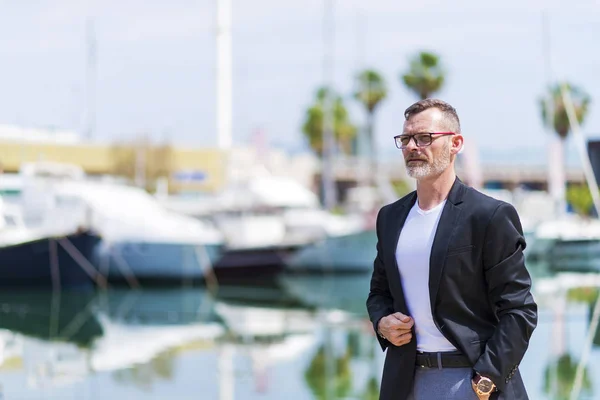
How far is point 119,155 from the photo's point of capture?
54594 mm

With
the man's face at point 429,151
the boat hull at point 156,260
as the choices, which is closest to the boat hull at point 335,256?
the boat hull at point 156,260

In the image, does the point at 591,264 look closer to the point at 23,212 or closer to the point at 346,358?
the point at 23,212

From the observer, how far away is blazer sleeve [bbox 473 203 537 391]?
11.0 ft

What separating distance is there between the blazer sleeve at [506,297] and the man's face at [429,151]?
0.90 feet

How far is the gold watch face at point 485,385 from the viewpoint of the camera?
337cm

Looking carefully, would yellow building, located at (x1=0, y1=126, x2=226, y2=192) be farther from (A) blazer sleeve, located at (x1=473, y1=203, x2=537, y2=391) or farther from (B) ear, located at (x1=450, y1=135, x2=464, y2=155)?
(A) blazer sleeve, located at (x1=473, y1=203, x2=537, y2=391)

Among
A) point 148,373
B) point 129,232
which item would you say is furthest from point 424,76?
point 148,373

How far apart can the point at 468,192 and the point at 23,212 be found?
3061 centimetres

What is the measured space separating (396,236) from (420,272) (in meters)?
0.18

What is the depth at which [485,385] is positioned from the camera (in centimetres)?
337

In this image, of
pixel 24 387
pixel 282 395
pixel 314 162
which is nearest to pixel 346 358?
pixel 282 395

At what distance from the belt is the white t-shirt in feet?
0.07

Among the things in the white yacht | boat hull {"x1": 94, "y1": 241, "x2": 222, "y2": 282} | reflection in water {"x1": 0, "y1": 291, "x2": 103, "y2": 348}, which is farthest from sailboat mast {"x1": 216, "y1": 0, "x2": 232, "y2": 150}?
reflection in water {"x1": 0, "y1": 291, "x2": 103, "y2": 348}

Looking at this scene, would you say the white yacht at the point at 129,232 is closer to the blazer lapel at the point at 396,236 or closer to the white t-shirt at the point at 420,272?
the blazer lapel at the point at 396,236
